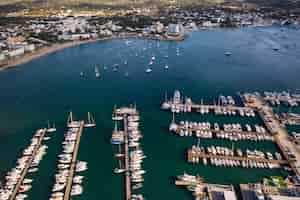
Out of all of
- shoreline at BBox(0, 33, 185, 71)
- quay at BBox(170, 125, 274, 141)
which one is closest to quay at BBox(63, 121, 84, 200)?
quay at BBox(170, 125, 274, 141)

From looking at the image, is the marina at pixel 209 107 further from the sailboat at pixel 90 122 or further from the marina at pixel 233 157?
the sailboat at pixel 90 122

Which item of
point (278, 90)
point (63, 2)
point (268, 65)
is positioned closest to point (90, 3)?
point (63, 2)

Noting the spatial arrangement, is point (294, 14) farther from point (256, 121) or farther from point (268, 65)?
point (256, 121)

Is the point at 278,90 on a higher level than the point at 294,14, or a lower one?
lower

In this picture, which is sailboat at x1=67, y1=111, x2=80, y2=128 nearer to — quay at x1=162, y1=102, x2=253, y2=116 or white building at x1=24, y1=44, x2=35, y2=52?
quay at x1=162, y1=102, x2=253, y2=116

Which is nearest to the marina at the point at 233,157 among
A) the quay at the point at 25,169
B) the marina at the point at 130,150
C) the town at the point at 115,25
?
the marina at the point at 130,150
